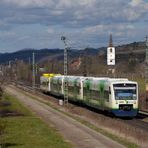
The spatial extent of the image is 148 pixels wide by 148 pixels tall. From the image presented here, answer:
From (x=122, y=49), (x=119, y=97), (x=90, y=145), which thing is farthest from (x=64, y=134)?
(x=122, y=49)

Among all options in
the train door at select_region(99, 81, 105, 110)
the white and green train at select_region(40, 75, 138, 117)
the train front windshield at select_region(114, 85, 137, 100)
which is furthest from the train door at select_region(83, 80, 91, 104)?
the train front windshield at select_region(114, 85, 137, 100)

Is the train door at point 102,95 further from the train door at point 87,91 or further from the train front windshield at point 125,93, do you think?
the train door at point 87,91

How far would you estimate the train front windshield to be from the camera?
50.2 metres

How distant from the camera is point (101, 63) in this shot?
474 ft

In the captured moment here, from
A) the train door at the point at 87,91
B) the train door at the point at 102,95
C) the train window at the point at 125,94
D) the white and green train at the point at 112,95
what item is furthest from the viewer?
the train door at the point at 87,91

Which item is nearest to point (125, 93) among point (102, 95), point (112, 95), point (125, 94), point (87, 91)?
point (125, 94)

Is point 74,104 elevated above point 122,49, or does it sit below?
below

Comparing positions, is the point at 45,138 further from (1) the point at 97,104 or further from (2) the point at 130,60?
(2) the point at 130,60

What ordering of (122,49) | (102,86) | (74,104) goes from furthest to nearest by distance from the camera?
(122,49)
(74,104)
(102,86)

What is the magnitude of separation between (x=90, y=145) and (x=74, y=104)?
51167mm

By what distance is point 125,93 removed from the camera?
50562 mm

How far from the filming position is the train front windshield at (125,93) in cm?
5016

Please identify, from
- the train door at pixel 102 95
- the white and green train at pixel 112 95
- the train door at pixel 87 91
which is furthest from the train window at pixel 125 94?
the train door at pixel 87 91

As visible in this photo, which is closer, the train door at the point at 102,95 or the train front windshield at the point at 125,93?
the train front windshield at the point at 125,93
